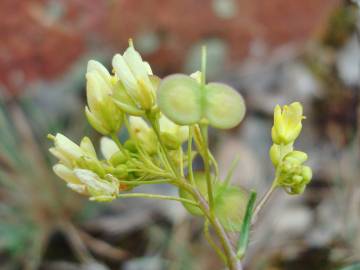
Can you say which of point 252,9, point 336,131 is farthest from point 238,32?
point 336,131

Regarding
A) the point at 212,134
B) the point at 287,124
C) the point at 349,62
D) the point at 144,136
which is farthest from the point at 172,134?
the point at 349,62

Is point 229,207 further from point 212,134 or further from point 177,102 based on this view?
point 212,134

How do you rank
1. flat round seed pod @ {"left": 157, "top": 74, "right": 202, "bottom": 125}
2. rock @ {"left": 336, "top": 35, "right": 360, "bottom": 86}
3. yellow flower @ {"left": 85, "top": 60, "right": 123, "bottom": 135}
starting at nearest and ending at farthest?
flat round seed pod @ {"left": 157, "top": 74, "right": 202, "bottom": 125}
yellow flower @ {"left": 85, "top": 60, "right": 123, "bottom": 135}
rock @ {"left": 336, "top": 35, "right": 360, "bottom": 86}

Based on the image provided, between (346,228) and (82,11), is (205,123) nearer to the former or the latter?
(346,228)

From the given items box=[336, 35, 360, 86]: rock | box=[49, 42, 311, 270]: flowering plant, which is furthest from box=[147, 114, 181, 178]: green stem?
box=[336, 35, 360, 86]: rock

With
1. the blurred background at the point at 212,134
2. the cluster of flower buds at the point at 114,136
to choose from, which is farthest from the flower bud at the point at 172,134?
the blurred background at the point at 212,134

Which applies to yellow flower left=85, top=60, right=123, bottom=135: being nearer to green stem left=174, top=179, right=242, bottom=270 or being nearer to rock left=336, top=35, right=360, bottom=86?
green stem left=174, top=179, right=242, bottom=270
